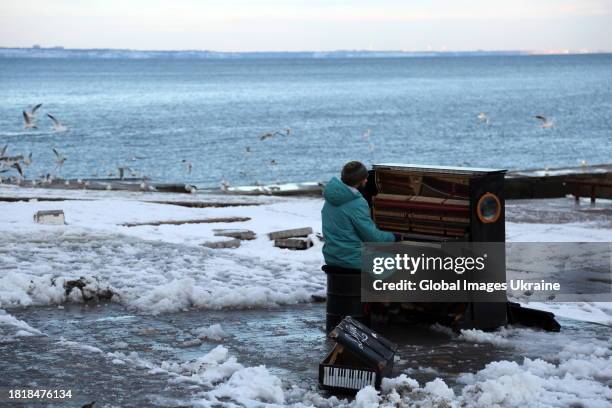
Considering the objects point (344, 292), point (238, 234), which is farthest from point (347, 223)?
point (238, 234)

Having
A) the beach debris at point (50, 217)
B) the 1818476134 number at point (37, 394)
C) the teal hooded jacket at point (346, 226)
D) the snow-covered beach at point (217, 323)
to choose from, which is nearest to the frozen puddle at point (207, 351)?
the snow-covered beach at point (217, 323)

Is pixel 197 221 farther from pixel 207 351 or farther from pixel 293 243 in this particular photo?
pixel 207 351

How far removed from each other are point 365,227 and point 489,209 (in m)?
1.23

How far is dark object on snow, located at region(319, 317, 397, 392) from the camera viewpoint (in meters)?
8.52

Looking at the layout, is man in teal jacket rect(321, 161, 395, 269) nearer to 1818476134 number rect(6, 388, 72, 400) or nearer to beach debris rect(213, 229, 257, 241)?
1818476134 number rect(6, 388, 72, 400)

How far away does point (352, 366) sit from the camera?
28.1ft

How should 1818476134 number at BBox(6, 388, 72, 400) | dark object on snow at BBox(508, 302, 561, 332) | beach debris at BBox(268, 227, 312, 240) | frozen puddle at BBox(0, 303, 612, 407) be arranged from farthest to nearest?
beach debris at BBox(268, 227, 312, 240) < dark object on snow at BBox(508, 302, 561, 332) < frozen puddle at BBox(0, 303, 612, 407) < 1818476134 number at BBox(6, 388, 72, 400)

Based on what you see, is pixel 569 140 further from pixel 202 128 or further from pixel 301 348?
pixel 301 348

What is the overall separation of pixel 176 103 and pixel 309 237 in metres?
109

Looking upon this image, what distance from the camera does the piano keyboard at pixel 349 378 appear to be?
336 inches

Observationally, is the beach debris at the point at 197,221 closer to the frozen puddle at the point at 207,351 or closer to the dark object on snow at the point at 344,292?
the frozen puddle at the point at 207,351

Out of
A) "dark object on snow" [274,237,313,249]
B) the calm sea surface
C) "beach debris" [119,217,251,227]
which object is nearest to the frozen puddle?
"dark object on snow" [274,237,313,249]

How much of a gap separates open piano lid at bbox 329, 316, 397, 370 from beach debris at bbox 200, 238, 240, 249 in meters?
7.07

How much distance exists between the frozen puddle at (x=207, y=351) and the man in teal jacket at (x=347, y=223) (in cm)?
91
